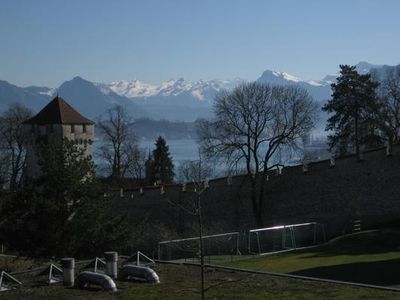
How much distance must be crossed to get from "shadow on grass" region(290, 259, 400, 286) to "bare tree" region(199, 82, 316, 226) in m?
17.6

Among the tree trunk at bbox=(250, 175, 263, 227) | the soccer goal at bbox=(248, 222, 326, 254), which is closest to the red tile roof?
the tree trunk at bbox=(250, 175, 263, 227)

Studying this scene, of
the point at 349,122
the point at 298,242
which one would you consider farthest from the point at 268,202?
the point at 349,122

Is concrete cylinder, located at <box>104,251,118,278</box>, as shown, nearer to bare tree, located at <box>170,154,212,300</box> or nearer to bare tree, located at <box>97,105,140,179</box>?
bare tree, located at <box>170,154,212,300</box>

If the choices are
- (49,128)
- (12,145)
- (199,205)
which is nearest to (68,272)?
(199,205)

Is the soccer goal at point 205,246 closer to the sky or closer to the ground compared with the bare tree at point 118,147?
closer to the ground

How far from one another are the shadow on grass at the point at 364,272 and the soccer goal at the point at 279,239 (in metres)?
6.00

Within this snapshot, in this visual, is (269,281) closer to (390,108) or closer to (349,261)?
(349,261)

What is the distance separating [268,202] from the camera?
113 ft

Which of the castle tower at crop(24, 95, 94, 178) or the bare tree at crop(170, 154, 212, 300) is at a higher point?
the castle tower at crop(24, 95, 94, 178)

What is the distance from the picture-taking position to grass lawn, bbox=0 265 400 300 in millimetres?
13273

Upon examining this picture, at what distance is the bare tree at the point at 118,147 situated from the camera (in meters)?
57.0

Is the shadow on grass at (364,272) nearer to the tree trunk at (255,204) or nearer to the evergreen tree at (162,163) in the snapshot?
the tree trunk at (255,204)

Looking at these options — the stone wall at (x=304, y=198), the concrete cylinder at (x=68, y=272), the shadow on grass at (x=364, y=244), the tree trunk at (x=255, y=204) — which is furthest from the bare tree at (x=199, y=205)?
the shadow on grass at (x=364, y=244)

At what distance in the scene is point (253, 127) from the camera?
123 ft
